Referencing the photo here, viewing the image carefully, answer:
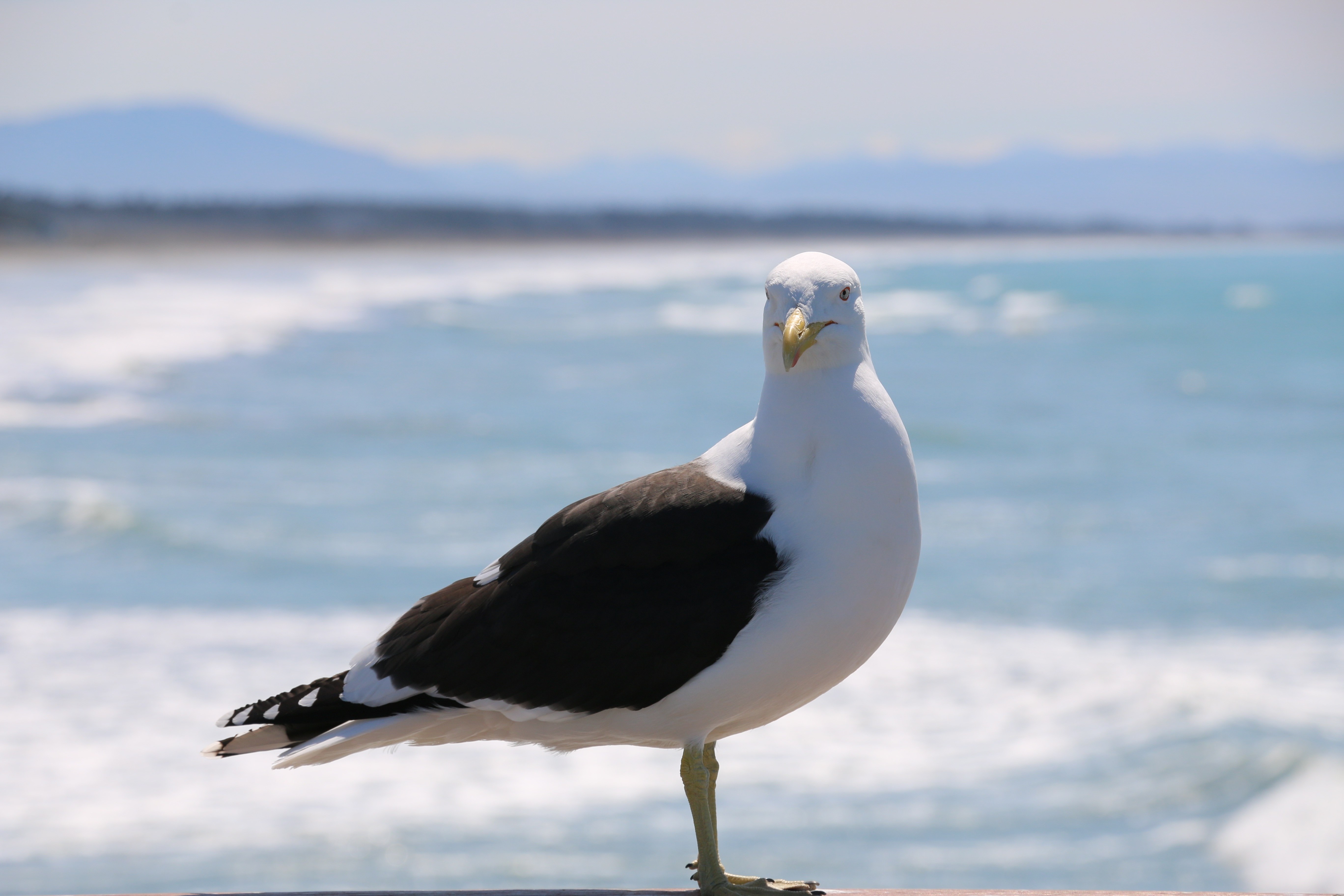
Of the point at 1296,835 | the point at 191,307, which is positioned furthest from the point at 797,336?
the point at 191,307

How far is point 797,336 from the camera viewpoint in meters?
2.67

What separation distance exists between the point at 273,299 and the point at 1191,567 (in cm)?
3001

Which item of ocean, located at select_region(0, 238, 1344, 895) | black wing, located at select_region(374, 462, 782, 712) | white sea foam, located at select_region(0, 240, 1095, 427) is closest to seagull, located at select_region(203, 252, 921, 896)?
black wing, located at select_region(374, 462, 782, 712)

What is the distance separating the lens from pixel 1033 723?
7730mm

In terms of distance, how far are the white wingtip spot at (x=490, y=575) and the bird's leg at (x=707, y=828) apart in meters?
0.54

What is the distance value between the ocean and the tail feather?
3.39 m

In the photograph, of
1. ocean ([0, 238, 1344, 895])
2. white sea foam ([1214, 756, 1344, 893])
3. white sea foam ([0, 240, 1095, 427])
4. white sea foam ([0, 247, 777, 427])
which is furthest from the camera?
white sea foam ([0, 240, 1095, 427])

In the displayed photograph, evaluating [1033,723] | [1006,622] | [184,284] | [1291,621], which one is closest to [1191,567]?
[1291,621]

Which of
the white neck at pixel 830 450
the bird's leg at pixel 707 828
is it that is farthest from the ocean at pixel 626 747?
the white neck at pixel 830 450

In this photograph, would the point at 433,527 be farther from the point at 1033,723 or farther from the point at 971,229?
the point at 971,229

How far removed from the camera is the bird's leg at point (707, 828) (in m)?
2.94

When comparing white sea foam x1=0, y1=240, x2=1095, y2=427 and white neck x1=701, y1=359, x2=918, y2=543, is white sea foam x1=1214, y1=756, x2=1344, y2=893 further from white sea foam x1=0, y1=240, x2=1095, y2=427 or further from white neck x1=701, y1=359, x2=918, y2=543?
white sea foam x1=0, y1=240, x2=1095, y2=427

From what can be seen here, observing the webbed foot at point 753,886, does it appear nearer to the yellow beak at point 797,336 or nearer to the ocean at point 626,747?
the yellow beak at point 797,336

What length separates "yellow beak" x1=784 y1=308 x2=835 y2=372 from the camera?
2654 mm
